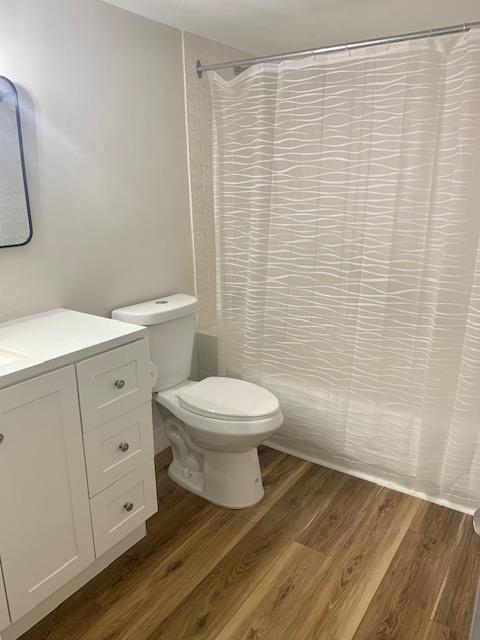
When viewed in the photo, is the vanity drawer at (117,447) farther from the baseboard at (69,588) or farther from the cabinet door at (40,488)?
the baseboard at (69,588)

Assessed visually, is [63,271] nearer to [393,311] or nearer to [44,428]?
[44,428]

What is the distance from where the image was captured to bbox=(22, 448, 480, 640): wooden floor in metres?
1.58

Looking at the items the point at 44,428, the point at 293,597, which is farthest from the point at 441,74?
the point at 293,597

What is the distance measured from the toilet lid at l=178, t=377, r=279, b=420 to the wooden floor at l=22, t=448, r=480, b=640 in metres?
0.46

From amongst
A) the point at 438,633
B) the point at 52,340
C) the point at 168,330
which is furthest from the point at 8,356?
the point at 438,633

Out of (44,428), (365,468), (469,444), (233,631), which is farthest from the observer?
(365,468)

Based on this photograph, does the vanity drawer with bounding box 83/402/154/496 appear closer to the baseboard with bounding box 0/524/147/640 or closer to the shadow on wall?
the baseboard with bounding box 0/524/147/640

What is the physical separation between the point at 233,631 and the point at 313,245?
1495mm

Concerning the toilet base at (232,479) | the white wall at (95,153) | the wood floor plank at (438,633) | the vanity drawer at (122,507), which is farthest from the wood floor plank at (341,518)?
the white wall at (95,153)

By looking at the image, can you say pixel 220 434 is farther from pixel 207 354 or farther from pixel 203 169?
pixel 203 169

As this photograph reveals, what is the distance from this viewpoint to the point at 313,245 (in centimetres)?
217

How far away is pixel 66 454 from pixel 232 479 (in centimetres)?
84

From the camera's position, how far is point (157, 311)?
83.0 inches

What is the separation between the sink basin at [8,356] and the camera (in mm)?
1469
